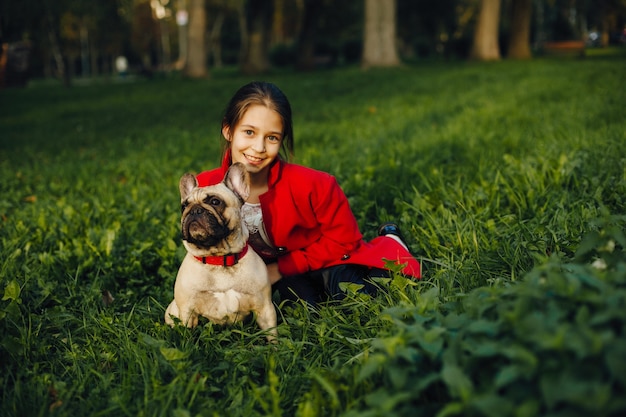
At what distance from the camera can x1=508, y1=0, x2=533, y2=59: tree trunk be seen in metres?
30.5

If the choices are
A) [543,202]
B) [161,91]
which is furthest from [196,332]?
[161,91]

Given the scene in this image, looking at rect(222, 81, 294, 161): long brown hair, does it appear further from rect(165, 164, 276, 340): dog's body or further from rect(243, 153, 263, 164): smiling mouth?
rect(165, 164, 276, 340): dog's body

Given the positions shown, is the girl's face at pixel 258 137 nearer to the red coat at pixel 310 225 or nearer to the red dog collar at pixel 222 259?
the red coat at pixel 310 225

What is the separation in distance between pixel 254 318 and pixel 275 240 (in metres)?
0.64

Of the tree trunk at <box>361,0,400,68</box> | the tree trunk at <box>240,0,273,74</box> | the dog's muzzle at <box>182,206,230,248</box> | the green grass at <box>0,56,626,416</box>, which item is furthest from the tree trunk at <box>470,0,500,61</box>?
the dog's muzzle at <box>182,206,230,248</box>

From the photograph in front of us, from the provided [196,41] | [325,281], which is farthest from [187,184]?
[196,41]

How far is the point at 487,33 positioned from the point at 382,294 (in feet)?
95.8

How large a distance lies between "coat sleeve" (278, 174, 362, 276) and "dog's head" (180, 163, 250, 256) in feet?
2.09

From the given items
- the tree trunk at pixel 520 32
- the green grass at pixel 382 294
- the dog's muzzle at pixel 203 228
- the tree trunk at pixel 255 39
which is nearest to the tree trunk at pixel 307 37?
the tree trunk at pixel 255 39

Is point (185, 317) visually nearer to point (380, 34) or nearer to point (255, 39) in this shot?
point (380, 34)

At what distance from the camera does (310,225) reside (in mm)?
3568

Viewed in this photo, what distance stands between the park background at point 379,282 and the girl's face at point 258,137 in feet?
2.95

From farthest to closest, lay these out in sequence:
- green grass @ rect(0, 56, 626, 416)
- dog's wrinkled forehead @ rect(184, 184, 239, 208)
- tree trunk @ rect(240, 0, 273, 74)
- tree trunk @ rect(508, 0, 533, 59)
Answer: tree trunk @ rect(508, 0, 533, 59) → tree trunk @ rect(240, 0, 273, 74) → dog's wrinkled forehead @ rect(184, 184, 239, 208) → green grass @ rect(0, 56, 626, 416)

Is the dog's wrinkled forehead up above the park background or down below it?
above
